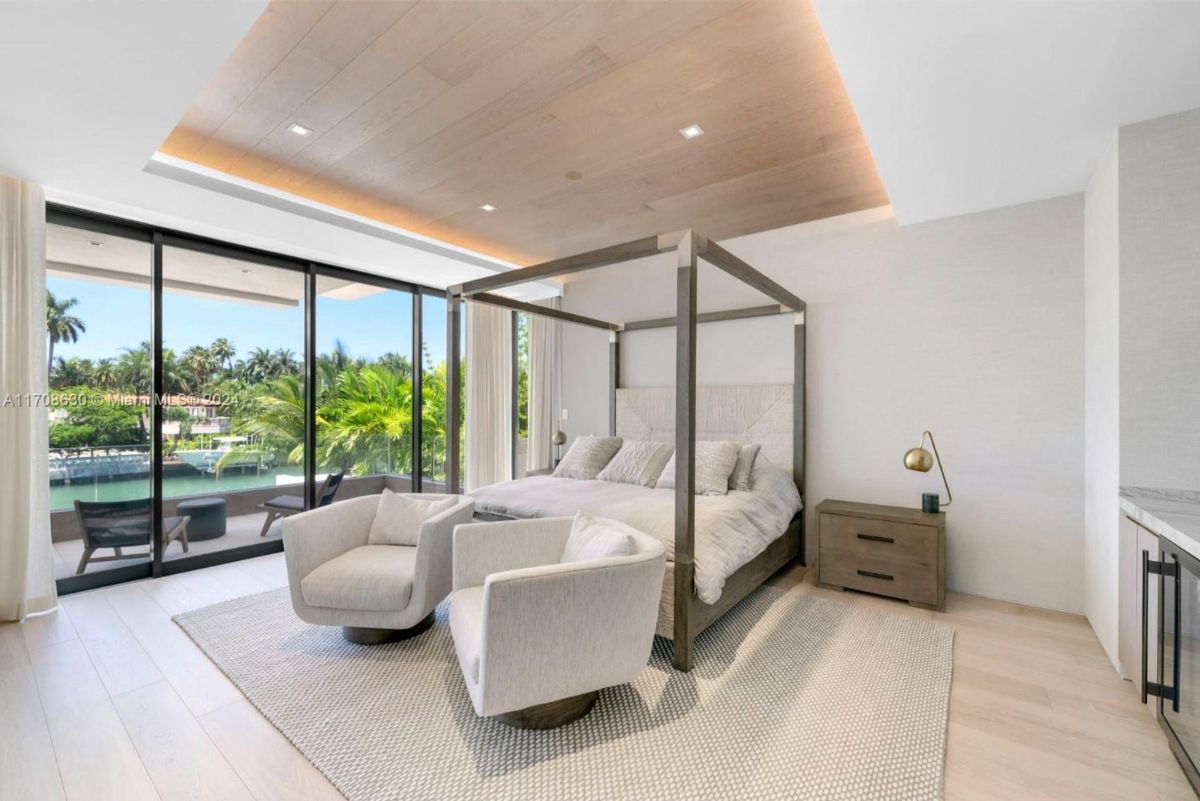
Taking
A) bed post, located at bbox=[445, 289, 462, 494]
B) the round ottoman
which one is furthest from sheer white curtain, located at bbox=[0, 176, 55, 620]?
Answer: bed post, located at bbox=[445, 289, 462, 494]

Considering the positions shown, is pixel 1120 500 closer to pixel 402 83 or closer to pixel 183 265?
pixel 402 83

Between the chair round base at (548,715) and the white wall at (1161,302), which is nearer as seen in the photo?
the chair round base at (548,715)

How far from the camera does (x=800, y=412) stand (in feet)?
12.7

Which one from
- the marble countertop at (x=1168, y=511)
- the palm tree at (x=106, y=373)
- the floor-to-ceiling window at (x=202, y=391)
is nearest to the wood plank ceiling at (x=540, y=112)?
the floor-to-ceiling window at (x=202, y=391)

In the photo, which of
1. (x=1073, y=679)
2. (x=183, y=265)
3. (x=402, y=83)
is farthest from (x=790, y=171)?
(x=183, y=265)

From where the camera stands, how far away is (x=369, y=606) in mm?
2477

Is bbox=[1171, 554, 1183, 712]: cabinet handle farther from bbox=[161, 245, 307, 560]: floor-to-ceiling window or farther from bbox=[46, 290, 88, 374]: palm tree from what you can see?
bbox=[46, 290, 88, 374]: palm tree

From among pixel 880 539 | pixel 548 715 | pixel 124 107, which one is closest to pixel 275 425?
pixel 124 107

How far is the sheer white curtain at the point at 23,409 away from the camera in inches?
115

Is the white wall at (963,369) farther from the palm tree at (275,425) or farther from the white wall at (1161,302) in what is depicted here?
the palm tree at (275,425)

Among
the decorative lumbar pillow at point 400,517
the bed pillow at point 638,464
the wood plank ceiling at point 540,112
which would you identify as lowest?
the decorative lumbar pillow at point 400,517

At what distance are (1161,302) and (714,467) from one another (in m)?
2.30

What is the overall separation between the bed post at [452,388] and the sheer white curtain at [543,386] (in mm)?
2267

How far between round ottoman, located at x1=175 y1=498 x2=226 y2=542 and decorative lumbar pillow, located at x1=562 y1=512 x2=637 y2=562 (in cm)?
328
